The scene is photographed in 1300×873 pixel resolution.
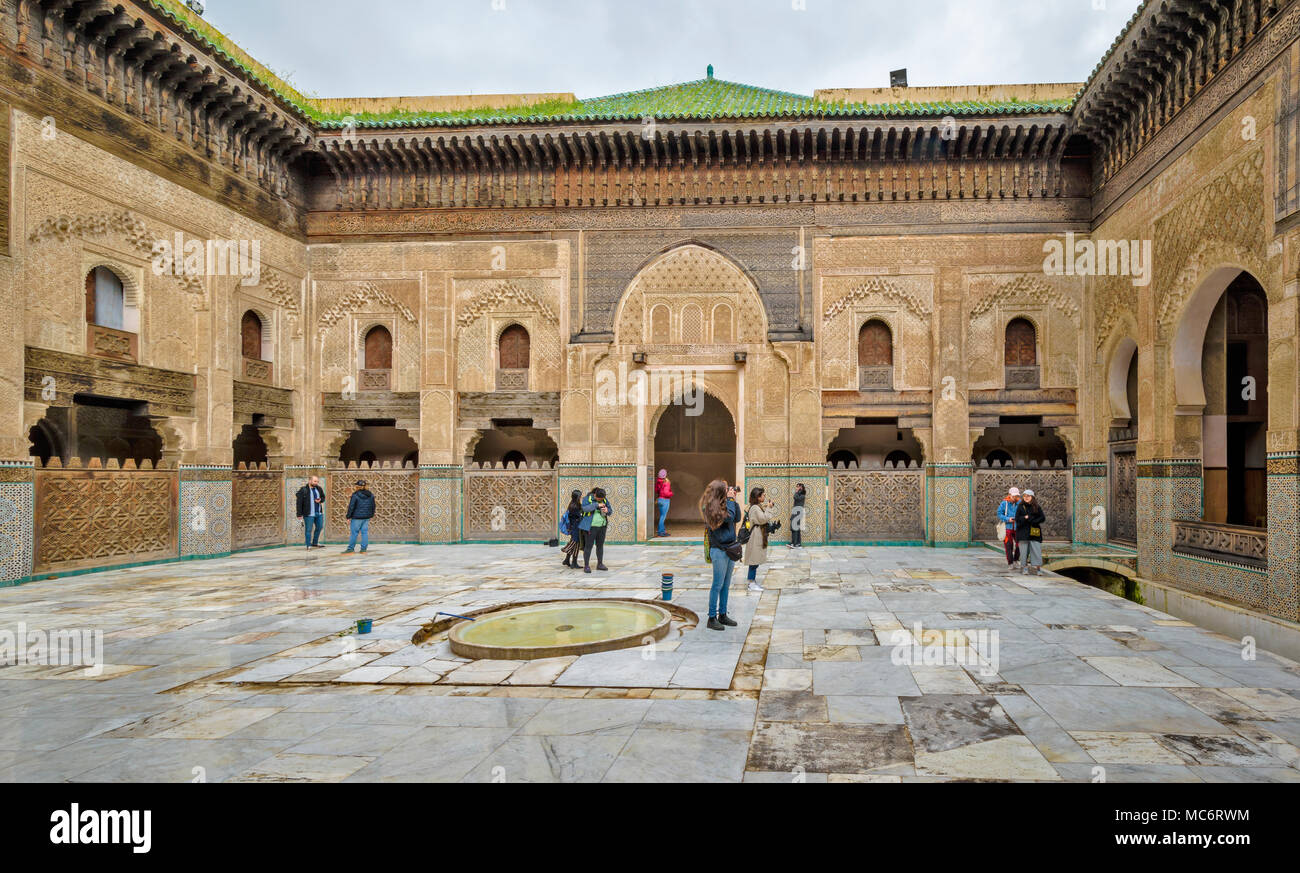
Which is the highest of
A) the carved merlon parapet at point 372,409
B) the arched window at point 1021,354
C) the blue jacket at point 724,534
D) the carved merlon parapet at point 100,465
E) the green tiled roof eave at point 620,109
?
the green tiled roof eave at point 620,109

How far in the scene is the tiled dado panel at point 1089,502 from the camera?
11.2 meters

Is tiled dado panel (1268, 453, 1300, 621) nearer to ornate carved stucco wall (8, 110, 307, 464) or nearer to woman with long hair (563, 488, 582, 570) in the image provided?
woman with long hair (563, 488, 582, 570)

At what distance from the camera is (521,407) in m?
12.6

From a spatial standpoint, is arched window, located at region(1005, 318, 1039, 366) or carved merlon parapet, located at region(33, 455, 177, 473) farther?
arched window, located at region(1005, 318, 1039, 366)

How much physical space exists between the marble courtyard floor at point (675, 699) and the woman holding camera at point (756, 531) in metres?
0.70

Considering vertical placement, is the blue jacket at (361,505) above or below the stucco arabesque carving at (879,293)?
below

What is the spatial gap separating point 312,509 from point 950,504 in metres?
10.4

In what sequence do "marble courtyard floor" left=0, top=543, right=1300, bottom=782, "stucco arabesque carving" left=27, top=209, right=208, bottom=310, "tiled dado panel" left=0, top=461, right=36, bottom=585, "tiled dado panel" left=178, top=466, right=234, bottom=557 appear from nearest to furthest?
"marble courtyard floor" left=0, top=543, right=1300, bottom=782 → "tiled dado panel" left=0, top=461, right=36, bottom=585 → "stucco arabesque carving" left=27, top=209, right=208, bottom=310 → "tiled dado panel" left=178, top=466, right=234, bottom=557

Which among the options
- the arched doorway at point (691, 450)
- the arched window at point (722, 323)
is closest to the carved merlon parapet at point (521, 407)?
the arched window at point (722, 323)

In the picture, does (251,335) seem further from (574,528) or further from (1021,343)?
(1021,343)

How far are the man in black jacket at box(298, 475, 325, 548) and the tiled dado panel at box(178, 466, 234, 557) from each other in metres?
1.03

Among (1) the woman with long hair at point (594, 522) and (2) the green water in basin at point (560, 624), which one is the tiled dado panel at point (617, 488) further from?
(2) the green water in basin at point (560, 624)

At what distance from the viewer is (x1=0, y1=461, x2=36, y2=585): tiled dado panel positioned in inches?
310

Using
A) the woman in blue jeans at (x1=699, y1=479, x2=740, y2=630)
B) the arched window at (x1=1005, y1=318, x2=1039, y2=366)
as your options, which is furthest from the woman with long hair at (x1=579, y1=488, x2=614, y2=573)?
the arched window at (x1=1005, y1=318, x2=1039, y2=366)
